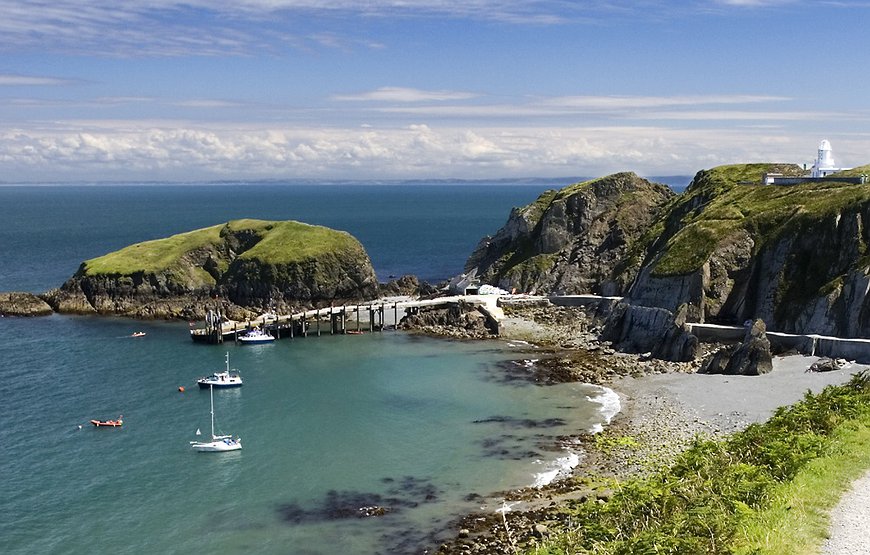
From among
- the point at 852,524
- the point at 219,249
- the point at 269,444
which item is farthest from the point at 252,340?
the point at 852,524

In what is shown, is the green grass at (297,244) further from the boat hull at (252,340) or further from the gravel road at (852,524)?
the gravel road at (852,524)

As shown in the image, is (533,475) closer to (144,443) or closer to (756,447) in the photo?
(756,447)

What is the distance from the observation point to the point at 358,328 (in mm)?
115688

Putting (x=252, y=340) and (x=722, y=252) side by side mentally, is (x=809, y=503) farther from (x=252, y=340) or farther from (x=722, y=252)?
(x=252, y=340)

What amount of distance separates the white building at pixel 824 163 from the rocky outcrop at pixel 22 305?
127m

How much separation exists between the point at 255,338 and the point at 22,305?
44.3 meters

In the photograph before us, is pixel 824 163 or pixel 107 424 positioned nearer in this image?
pixel 107 424

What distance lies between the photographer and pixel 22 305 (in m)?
125

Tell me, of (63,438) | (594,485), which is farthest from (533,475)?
(63,438)

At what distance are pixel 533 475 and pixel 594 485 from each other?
24.8 feet

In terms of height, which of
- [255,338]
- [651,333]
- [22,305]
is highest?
[651,333]

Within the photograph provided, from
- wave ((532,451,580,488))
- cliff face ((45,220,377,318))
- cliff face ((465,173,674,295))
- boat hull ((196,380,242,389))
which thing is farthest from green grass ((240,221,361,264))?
wave ((532,451,580,488))

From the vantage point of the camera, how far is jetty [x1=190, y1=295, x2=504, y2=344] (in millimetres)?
110688

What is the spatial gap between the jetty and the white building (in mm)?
56050
